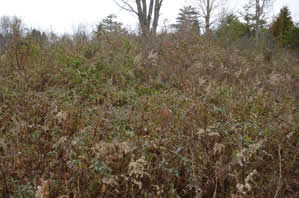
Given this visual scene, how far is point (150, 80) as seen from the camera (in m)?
6.73

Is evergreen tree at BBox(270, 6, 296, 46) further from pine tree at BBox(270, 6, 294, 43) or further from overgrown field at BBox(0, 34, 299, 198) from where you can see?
overgrown field at BBox(0, 34, 299, 198)

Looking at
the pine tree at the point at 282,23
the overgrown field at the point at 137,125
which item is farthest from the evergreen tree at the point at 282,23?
the overgrown field at the point at 137,125

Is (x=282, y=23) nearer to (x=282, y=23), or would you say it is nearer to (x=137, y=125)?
(x=282, y=23)

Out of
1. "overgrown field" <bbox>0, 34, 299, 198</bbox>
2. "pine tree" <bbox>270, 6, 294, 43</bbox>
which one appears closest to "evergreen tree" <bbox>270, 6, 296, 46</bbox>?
"pine tree" <bbox>270, 6, 294, 43</bbox>

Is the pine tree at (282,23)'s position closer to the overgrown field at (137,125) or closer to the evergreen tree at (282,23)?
the evergreen tree at (282,23)

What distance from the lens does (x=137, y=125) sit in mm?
3881

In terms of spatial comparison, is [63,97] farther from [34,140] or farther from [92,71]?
[34,140]

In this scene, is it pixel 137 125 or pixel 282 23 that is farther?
pixel 282 23

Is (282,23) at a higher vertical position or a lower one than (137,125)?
higher

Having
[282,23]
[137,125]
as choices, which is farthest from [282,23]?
[137,125]

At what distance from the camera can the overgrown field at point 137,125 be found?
7.73ft

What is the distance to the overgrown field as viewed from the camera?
2.36 m

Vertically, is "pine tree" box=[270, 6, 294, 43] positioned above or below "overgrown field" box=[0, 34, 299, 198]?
above

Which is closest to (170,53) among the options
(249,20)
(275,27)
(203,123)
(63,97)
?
(63,97)
